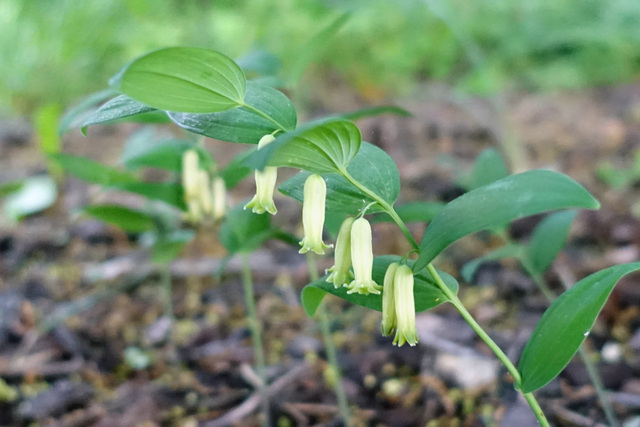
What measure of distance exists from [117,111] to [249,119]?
200 mm

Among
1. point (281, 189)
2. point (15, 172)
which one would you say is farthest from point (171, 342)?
point (15, 172)

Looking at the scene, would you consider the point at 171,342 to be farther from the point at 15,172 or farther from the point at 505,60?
the point at 505,60

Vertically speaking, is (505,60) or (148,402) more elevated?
(505,60)

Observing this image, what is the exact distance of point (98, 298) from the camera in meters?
2.43

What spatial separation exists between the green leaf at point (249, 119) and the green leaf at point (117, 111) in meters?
0.05

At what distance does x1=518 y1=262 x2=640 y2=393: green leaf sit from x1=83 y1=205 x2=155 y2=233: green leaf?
48.9 inches

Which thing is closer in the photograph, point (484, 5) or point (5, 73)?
point (5, 73)

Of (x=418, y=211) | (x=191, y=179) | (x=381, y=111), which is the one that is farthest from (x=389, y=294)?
(x=191, y=179)

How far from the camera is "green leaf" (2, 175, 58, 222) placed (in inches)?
122

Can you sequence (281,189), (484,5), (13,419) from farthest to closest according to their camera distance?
(484,5)
(13,419)
(281,189)

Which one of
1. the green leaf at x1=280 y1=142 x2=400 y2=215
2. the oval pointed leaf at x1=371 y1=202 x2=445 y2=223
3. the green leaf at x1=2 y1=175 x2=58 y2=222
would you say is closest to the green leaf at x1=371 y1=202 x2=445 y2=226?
the oval pointed leaf at x1=371 y1=202 x2=445 y2=223

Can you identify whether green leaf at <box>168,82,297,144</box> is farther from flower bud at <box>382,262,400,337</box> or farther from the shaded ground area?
the shaded ground area

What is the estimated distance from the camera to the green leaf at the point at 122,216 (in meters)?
1.64

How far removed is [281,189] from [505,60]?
548 centimetres
